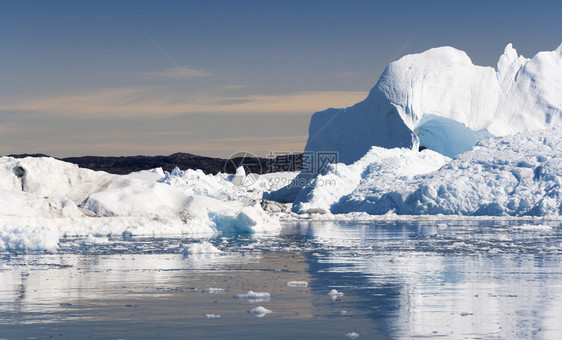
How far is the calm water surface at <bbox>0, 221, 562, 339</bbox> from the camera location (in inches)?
215

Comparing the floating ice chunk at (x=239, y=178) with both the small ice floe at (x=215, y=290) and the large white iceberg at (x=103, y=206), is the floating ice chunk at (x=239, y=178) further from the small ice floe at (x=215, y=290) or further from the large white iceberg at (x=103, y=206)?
the small ice floe at (x=215, y=290)

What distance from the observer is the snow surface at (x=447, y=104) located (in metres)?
37.5

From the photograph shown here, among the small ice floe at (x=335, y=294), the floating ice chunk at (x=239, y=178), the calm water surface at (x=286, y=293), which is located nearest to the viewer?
the calm water surface at (x=286, y=293)

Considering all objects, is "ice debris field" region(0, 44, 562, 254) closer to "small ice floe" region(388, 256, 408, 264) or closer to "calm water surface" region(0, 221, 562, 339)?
"calm water surface" region(0, 221, 562, 339)

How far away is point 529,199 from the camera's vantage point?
27.8 metres

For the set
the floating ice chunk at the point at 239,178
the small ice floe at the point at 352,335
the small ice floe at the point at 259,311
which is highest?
the floating ice chunk at the point at 239,178

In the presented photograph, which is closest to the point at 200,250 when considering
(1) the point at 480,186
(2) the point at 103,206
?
(2) the point at 103,206

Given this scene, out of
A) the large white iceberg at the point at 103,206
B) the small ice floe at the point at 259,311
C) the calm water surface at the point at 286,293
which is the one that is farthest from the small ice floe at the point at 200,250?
the small ice floe at the point at 259,311

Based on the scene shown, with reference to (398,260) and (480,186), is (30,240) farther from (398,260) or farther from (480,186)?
(480,186)

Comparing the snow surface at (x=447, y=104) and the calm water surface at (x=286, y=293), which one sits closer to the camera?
the calm water surface at (x=286, y=293)

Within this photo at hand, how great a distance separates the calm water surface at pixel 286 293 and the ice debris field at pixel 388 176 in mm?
2620

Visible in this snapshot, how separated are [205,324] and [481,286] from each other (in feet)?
12.2

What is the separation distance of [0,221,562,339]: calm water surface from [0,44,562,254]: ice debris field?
2620mm

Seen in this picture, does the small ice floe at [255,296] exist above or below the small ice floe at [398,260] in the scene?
below
